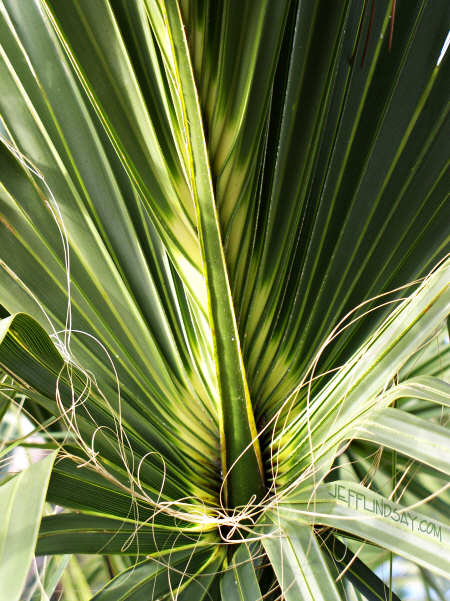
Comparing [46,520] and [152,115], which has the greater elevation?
[152,115]

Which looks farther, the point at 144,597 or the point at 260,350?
the point at 260,350

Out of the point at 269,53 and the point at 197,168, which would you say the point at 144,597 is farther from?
the point at 269,53

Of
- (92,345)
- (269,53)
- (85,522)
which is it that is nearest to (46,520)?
(85,522)

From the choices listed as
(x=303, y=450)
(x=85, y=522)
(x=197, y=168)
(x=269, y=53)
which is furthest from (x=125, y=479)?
(x=269, y=53)

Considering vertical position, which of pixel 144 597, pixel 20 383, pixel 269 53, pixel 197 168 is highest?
pixel 269 53

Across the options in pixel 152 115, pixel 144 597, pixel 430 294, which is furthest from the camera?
pixel 152 115

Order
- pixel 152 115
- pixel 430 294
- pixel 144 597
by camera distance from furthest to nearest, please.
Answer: pixel 152 115, pixel 144 597, pixel 430 294

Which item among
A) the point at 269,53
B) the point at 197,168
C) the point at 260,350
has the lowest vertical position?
the point at 260,350

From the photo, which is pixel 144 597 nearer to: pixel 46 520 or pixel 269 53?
pixel 46 520

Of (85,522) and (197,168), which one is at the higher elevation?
(197,168)
